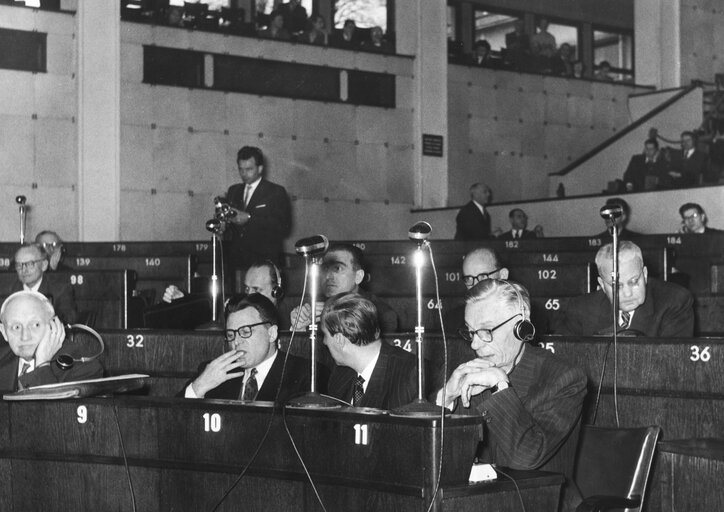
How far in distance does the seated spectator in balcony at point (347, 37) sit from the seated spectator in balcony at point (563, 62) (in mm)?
3547

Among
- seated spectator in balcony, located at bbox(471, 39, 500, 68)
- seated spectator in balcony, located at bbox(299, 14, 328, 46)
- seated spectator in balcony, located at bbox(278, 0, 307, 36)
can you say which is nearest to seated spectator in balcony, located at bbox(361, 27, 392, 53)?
seated spectator in balcony, located at bbox(299, 14, 328, 46)

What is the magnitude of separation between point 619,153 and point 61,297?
10.7 meters

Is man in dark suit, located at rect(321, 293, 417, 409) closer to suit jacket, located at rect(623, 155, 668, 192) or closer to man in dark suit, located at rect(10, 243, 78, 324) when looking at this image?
man in dark suit, located at rect(10, 243, 78, 324)

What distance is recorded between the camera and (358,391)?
4527 mm

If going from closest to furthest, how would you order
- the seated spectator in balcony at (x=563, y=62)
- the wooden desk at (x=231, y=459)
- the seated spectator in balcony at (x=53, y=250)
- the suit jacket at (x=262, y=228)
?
the wooden desk at (x=231, y=459) < the suit jacket at (x=262, y=228) < the seated spectator in balcony at (x=53, y=250) < the seated spectator in balcony at (x=563, y=62)

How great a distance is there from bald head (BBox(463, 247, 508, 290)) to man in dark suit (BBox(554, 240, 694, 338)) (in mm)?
428

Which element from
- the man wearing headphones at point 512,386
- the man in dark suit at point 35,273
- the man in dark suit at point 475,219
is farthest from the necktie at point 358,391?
the man in dark suit at point 475,219

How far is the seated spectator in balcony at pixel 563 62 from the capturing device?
17.1 m

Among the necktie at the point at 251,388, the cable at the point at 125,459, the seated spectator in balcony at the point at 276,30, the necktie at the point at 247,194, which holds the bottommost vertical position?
the cable at the point at 125,459

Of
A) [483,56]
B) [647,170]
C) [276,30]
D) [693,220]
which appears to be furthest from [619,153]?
[693,220]

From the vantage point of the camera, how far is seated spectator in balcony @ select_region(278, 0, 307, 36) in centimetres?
1449

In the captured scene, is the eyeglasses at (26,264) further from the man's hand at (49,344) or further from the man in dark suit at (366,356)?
the man in dark suit at (366,356)

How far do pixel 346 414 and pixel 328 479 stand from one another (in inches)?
8.0

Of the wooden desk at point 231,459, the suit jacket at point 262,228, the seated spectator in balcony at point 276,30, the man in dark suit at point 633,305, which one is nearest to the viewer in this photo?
the wooden desk at point 231,459
